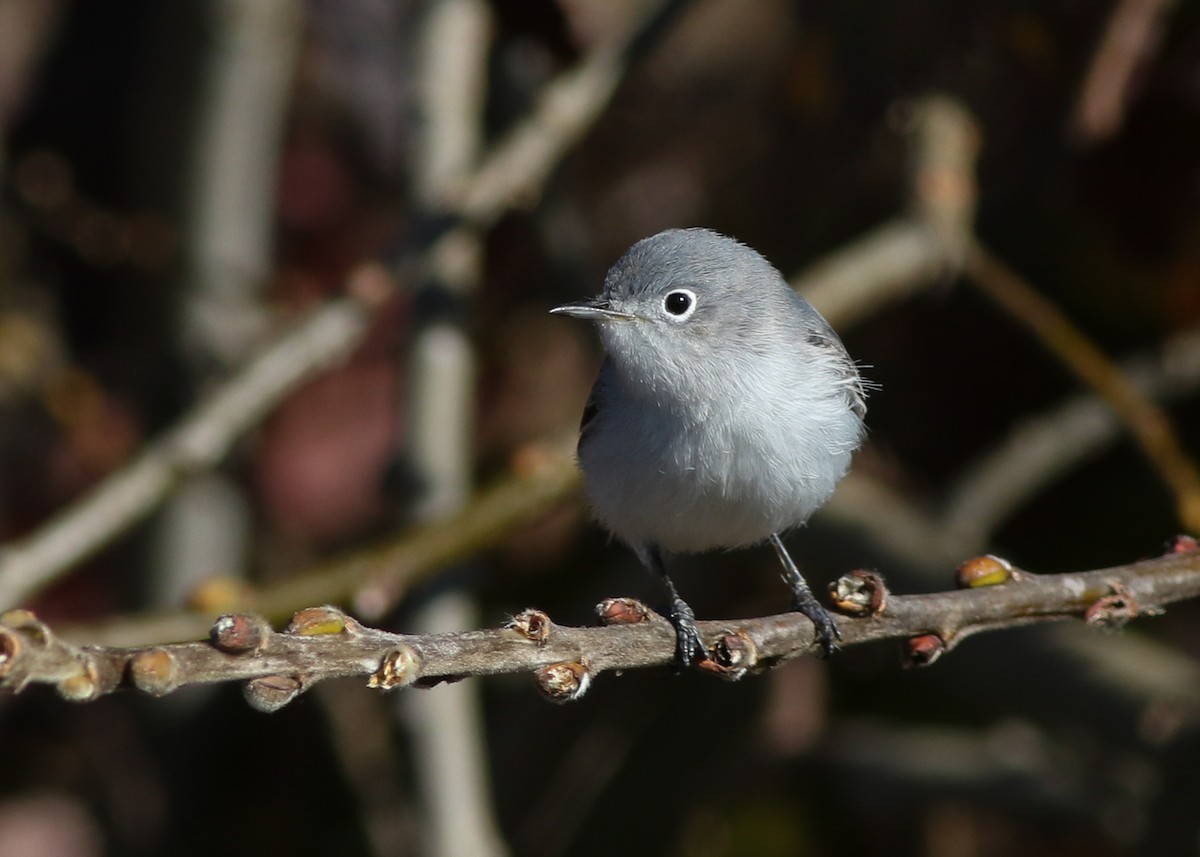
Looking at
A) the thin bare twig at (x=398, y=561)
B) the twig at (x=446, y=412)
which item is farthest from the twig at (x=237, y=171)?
the thin bare twig at (x=398, y=561)

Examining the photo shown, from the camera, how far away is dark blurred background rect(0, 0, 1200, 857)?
436cm

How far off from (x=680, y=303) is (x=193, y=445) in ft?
4.35

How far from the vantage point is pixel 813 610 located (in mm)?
2645

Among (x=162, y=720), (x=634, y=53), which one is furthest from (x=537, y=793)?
(x=634, y=53)

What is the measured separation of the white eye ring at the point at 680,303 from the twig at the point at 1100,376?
4.02ft

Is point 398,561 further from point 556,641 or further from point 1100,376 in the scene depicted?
point 1100,376

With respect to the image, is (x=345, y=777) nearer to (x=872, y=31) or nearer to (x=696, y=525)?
(x=696, y=525)

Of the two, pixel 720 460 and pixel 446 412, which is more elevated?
pixel 446 412

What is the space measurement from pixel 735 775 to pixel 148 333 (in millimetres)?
2852

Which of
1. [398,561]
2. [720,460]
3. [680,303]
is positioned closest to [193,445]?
[398,561]

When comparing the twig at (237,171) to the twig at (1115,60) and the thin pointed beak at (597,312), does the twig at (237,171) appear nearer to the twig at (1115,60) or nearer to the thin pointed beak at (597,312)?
the thin pointed beak at (597,312)

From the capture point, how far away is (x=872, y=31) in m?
4.56

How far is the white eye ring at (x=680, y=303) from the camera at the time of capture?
10.2 ft

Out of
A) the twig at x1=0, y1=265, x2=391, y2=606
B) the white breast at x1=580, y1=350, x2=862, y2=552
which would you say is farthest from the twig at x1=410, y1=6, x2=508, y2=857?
the white breast at x1=580, y1=350, x2=862, y2=552
